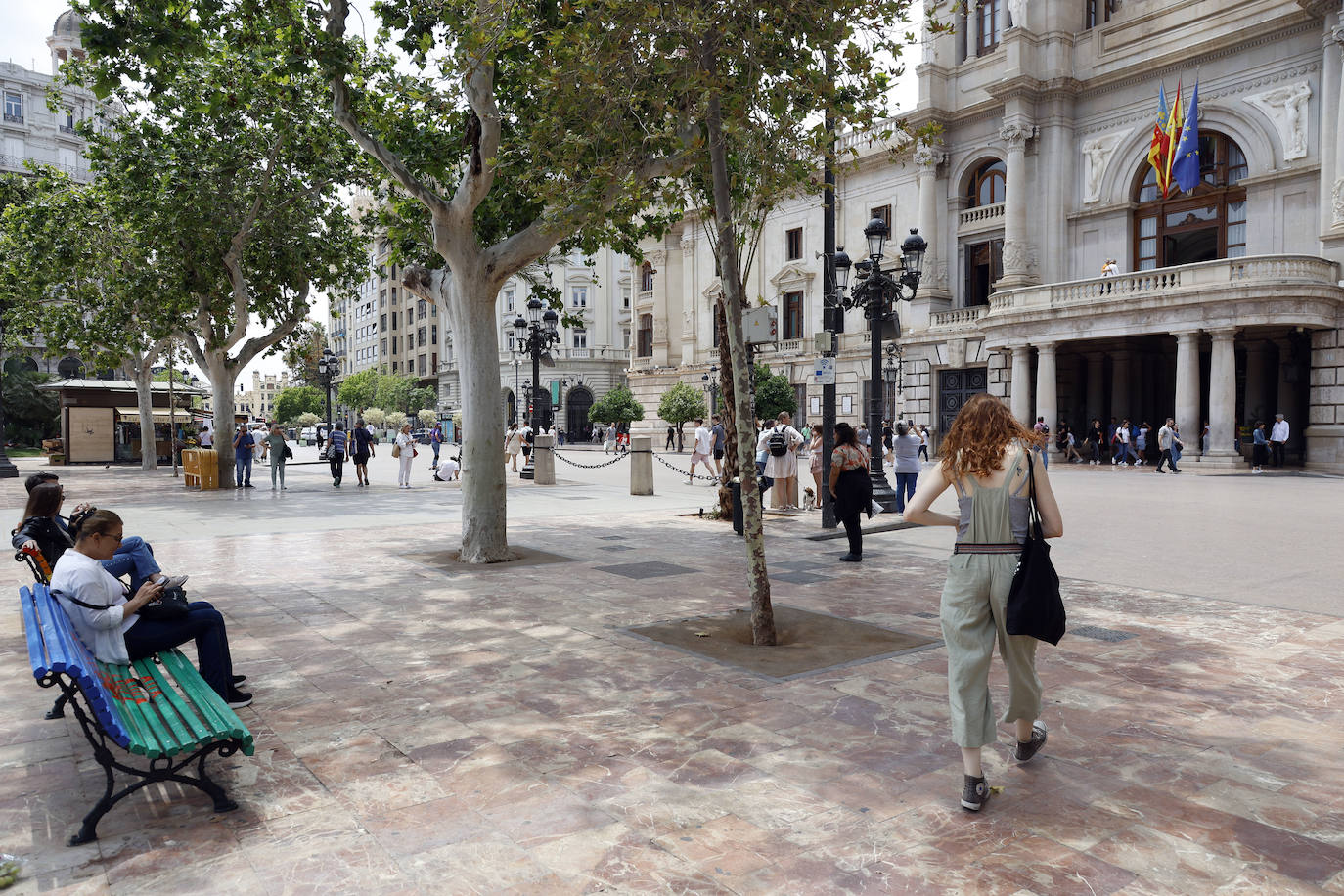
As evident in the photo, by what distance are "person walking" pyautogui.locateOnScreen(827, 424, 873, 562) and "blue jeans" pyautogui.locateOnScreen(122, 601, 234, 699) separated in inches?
269

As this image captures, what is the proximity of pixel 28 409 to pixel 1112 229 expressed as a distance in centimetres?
5206

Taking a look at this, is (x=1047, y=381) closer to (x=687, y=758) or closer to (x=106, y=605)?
(x=687, y=758)

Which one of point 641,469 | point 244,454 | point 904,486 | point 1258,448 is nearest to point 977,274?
point 1258,448

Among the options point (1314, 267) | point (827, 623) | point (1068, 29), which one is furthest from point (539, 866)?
point (1068, 29)

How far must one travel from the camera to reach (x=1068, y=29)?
33.8 m

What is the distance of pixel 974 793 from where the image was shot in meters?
3.60

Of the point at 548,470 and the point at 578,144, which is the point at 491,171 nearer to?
the point at 578,144

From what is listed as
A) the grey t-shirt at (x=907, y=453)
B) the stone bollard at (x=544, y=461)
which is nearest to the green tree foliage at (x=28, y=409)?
the stone bollard at (x=544, y=461)

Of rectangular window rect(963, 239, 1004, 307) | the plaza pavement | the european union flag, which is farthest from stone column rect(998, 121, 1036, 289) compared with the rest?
the plaza pavement

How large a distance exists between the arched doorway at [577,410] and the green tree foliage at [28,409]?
30.8 m

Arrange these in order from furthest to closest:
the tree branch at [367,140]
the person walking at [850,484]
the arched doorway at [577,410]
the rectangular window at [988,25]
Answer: the arched doorway at [577,410]
the rectangular window at [988,25]
the person walking at [850,484]
the tree branch at [367,140]

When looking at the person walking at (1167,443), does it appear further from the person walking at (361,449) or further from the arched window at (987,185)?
the person walking at (361,449)

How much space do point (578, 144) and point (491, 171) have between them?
89.7 inches

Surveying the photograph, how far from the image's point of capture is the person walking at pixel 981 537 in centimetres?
368
